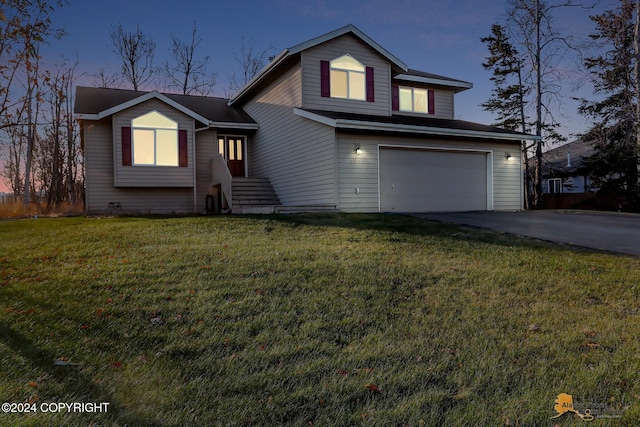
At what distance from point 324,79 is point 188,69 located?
17919mm

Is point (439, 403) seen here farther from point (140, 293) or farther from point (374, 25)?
point (374, 25)

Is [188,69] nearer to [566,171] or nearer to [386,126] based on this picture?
[386,126]

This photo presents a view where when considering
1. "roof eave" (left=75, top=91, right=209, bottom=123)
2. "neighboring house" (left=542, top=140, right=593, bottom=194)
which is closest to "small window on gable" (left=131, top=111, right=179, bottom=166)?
"roof eave" (left=75, top=91, right=209, bottom=123)

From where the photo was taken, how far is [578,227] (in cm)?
1105

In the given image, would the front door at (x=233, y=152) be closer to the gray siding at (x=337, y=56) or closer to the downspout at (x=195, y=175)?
the downspout at (x=195, y=175)

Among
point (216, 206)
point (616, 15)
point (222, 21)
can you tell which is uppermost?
point (222, 21)

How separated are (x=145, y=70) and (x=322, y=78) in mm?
18281

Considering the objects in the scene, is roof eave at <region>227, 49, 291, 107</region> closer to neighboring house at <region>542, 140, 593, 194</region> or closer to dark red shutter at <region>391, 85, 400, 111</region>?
dark red shutter at <region>391, 85, 400, 111</region>

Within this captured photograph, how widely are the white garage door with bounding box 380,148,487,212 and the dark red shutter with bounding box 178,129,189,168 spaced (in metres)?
6.99

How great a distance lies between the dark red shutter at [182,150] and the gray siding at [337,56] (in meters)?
4.66

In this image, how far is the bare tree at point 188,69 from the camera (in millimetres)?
28812

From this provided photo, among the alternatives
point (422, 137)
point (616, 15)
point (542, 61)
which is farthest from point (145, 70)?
point (616, 15)

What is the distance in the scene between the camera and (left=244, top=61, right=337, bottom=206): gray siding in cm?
1316

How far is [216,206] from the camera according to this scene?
56.1 ft
